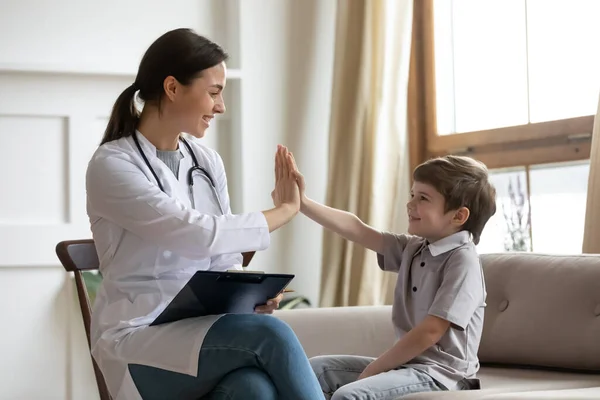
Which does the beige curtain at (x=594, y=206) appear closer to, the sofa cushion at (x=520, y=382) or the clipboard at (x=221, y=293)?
the sofa cushion at (x=520, y=382)

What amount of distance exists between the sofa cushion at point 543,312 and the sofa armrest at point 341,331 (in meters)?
0.29

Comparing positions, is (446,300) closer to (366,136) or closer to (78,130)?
(366,136)

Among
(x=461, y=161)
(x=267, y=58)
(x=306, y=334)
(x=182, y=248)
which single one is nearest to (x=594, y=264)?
(x=461, y=161)

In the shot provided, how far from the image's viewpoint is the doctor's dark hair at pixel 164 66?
207 centimetres

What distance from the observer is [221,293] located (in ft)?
5.87

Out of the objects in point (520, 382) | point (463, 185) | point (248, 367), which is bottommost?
point (520, 382)

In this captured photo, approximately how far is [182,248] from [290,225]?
2.17 m

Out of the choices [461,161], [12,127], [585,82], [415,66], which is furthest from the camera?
[415,66]

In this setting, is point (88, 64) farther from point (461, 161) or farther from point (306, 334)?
point (461, 161)

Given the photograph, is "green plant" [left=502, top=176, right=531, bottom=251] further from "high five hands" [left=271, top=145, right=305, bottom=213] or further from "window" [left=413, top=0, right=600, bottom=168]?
"high five hands" [left=271, top=145, right=305, bottom=213]

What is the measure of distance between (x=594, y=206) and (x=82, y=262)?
1.47 metres

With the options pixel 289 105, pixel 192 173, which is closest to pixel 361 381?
pixel 192 173

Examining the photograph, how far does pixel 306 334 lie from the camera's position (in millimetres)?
2533

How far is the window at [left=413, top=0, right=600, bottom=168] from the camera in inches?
125
